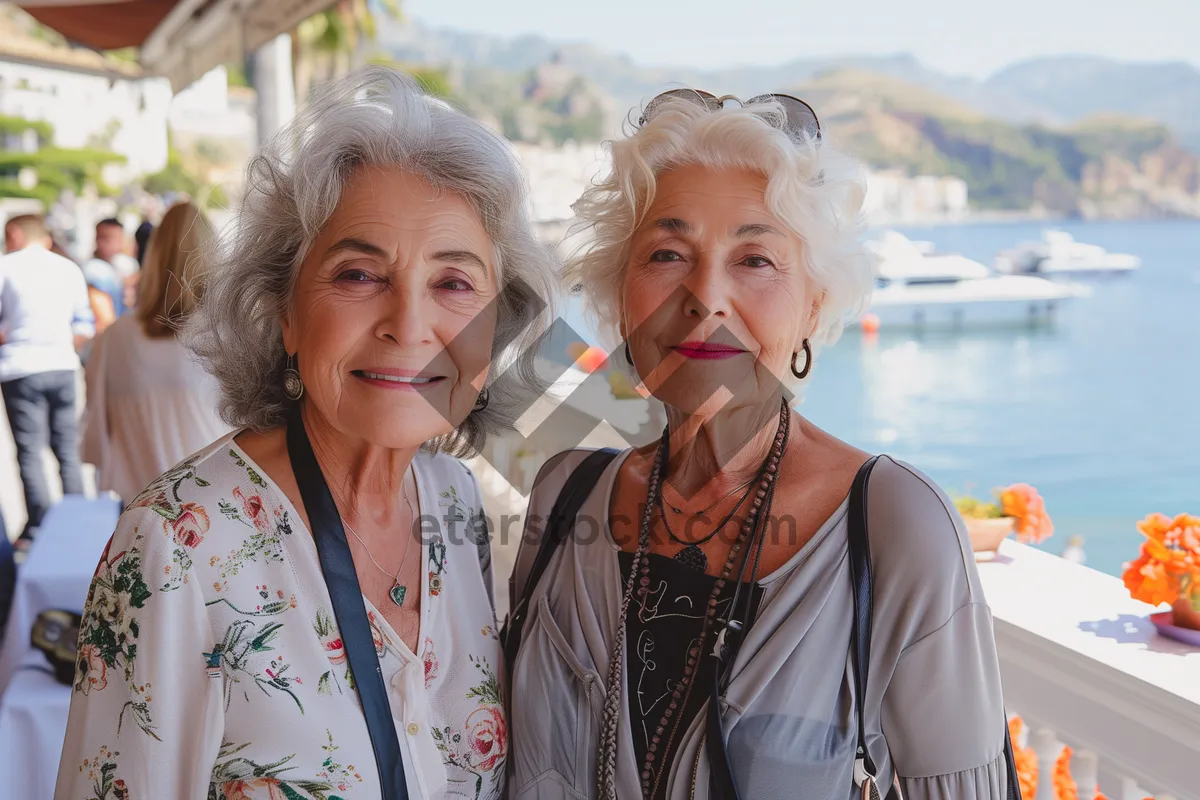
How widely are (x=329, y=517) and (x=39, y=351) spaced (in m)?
5.57

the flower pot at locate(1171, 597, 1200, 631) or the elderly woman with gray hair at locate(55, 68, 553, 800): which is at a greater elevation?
the elderly woman with gray hair at locate(55, 68, 553, 800)

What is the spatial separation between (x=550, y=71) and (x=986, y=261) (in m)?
36.7

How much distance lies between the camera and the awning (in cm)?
531

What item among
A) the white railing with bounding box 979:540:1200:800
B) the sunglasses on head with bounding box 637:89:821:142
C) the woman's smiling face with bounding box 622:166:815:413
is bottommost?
the white railing with bounding box 979:540:1200:800

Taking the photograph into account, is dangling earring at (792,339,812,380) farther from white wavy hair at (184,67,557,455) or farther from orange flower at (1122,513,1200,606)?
orange flower at (1122,513,1200,606)

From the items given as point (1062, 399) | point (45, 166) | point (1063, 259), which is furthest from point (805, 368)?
point (45, 166)

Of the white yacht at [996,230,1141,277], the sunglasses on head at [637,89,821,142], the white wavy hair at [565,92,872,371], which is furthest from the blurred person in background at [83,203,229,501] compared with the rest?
the white yacht at [996,230,1141,277]

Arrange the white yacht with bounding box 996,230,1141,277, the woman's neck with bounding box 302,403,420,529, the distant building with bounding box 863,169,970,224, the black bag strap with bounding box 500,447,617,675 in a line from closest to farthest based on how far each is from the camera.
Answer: the woman's neck with bounding box 302,403,420,529 < the black bag strap with bounding box 500,447,617,675 < the white yacht with bounding box 996,230,1141,277 < the distant building with bounding box 863,169,970,224

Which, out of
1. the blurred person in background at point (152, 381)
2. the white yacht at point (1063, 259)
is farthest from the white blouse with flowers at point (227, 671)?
the white yacht at point (1063, 259)

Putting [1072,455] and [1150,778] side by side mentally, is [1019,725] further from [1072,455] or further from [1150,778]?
[1072,455]

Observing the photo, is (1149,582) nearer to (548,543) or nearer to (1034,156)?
(548,543)

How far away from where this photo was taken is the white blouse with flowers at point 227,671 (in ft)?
4.03

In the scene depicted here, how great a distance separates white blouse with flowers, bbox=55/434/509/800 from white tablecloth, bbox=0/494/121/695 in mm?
1666

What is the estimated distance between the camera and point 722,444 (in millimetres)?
1551
